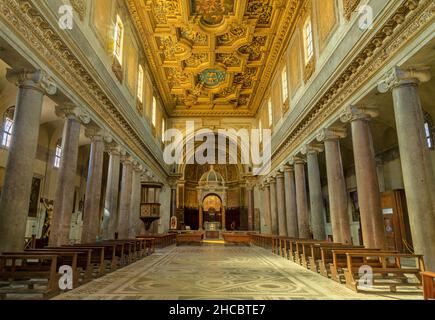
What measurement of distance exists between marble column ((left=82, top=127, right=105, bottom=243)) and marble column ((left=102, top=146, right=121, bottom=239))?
5.34ft

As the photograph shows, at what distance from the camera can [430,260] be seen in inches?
227

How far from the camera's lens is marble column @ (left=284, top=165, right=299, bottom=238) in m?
15.5

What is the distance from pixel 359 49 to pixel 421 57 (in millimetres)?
1812

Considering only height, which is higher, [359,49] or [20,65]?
[359,49]

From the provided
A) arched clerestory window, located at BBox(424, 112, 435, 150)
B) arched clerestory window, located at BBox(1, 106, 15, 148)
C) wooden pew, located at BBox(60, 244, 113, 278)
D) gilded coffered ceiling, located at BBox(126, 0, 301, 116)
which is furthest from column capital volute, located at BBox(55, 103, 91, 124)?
arched clerestory window, located at BBox(424, 112, 435, 150)

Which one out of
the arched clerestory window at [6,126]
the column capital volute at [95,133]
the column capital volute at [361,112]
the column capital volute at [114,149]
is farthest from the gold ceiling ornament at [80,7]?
the column capital volute at [361,112]

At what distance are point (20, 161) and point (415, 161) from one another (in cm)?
869

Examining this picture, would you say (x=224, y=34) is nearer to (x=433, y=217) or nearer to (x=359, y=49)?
(x=359, y=49)

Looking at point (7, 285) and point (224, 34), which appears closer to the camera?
point (7, 285)

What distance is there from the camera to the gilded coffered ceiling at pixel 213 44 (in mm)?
14680

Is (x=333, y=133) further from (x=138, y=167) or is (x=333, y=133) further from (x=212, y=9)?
(x=138, y=167)

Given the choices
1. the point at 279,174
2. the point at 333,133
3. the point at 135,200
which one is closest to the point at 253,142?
the point at 279,174

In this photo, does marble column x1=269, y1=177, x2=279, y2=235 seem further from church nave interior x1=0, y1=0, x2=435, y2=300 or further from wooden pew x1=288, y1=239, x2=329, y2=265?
wooden pew x1=288, y1=239, x2=329, y2=265
